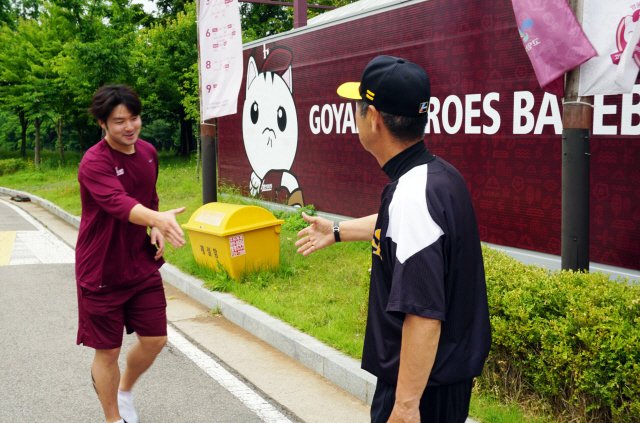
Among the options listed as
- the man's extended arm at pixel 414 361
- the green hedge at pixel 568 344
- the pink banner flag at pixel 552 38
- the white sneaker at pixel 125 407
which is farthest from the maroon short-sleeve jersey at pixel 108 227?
the pink banner flag at pixel 552 38

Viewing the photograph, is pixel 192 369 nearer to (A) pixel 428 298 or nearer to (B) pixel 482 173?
(A) pixel 428 298

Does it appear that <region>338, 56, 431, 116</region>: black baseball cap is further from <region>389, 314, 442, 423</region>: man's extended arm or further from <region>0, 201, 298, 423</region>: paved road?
<region>0, 201, 298, 423</region>: paved road

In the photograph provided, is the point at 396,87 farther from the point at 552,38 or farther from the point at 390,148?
the point at 552,38

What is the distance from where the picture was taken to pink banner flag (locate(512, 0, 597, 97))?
4055mm

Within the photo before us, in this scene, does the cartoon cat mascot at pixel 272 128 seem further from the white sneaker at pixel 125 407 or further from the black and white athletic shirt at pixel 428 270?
the black and white athletic shirt at pixel 428 270

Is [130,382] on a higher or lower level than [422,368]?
lower

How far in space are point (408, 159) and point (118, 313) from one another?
222 cm

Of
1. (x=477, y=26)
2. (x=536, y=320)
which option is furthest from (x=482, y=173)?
(x=536, y=320)

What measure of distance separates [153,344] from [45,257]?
703cm

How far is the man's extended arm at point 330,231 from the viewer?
2.49m

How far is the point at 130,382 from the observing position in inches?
148

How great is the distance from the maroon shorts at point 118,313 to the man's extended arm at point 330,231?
1.32 meters

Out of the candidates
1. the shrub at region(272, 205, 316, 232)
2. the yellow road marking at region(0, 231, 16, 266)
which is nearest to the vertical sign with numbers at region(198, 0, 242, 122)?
the shrub at region(272, 205, 316, 232)

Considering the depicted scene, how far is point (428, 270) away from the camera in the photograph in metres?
1.75
